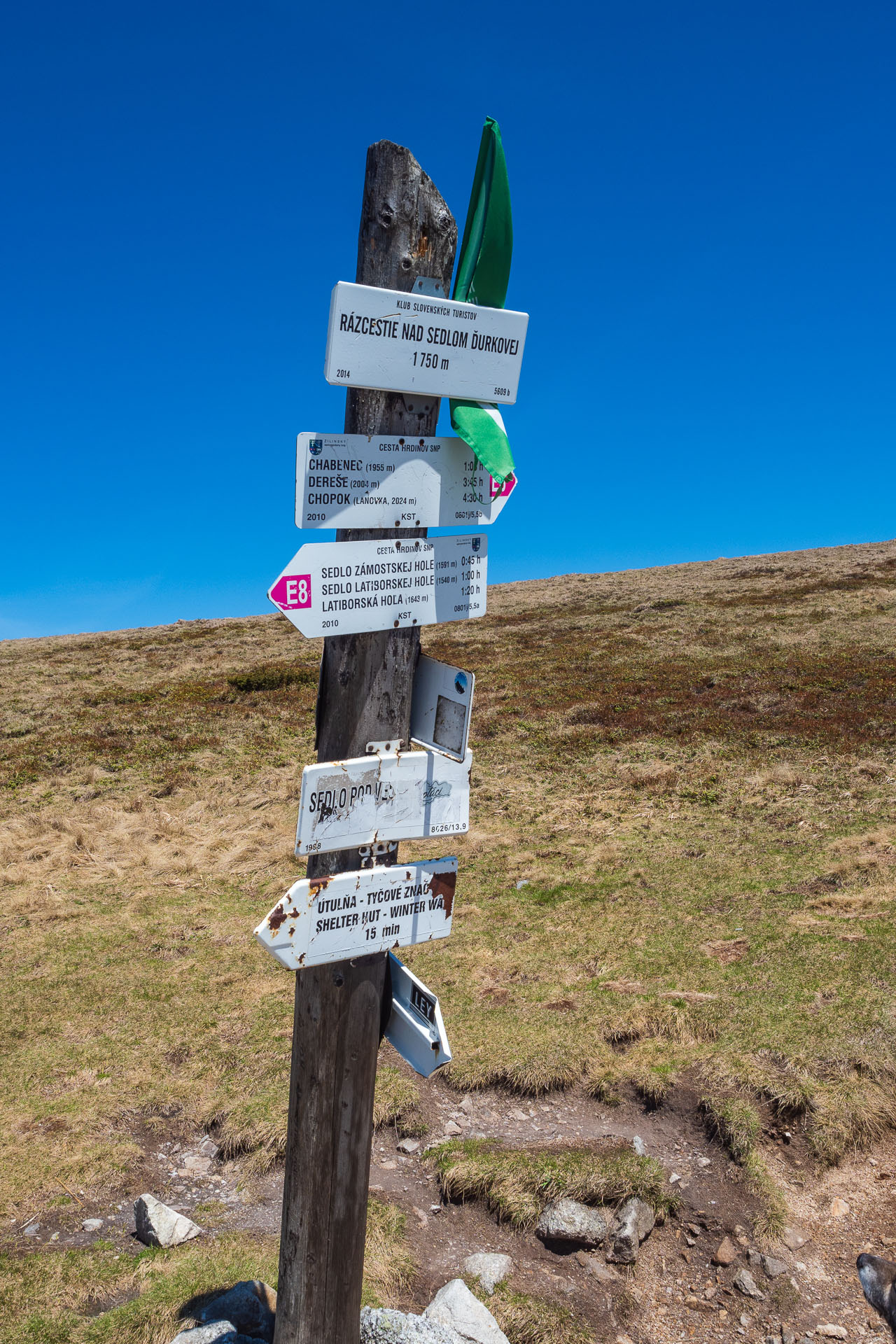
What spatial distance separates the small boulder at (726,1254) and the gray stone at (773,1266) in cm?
17

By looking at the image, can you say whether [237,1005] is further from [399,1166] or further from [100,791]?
[100,791]

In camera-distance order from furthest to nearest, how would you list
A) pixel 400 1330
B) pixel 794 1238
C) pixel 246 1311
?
1. pixel 794 1238
2. pixel 246 1311
3. pixel 400 1330

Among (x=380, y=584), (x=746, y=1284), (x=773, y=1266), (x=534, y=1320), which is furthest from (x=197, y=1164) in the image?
(x=380, y=584)

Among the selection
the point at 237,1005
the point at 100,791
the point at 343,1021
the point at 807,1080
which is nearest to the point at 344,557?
the point at 343,1021

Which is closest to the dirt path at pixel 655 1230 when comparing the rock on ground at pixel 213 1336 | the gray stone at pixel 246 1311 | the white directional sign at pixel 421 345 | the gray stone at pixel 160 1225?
the gray stone at pixel 160 1225

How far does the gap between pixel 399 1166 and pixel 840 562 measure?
43284 millimetres

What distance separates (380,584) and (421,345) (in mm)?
983

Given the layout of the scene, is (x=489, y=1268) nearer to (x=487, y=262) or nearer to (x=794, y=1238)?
(x=794, y=1238)

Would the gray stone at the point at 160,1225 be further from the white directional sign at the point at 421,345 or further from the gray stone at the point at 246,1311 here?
the white directional sign at the point at 421,345

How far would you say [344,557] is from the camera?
3.56 meters

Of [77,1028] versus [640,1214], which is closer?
[640,1214]

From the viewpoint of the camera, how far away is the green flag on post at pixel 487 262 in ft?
11.7

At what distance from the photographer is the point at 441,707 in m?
Answer: 3.89

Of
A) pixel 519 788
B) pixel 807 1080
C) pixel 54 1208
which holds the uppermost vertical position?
pixel 519 788
